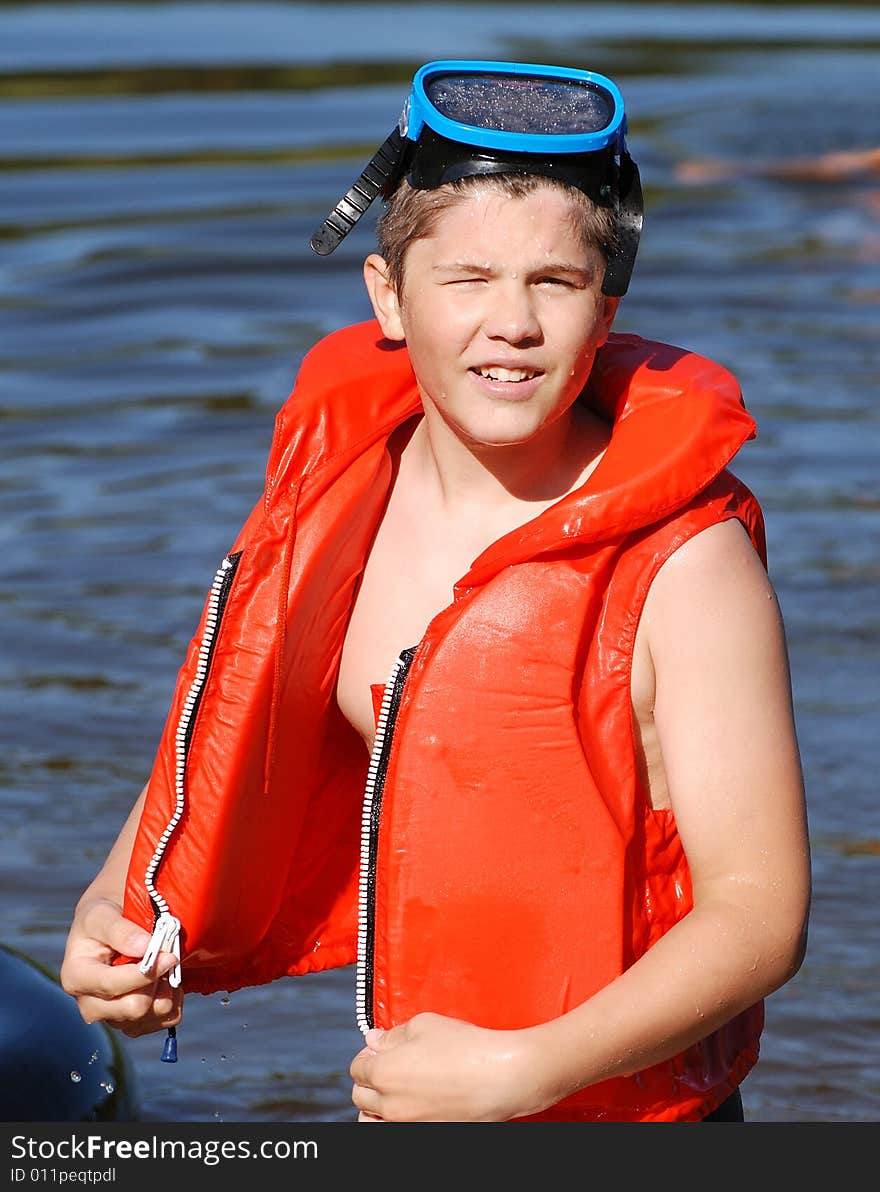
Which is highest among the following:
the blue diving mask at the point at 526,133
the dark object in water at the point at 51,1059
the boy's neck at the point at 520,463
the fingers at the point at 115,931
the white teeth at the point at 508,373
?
the blue diving mask at the point at 526,133

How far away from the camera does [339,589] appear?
10.5 feet

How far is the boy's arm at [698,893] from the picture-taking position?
2.51 metres

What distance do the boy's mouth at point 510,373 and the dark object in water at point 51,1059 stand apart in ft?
5.90

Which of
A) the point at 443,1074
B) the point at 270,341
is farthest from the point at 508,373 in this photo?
the point at 270,341

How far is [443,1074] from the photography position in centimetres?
252

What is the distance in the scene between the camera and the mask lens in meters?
2.81

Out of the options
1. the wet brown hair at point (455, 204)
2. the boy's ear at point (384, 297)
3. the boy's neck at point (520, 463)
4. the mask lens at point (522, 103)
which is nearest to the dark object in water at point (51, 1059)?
the boy's neck at point (520, 463)

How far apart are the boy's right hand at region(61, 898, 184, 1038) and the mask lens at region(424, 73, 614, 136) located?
1403 mm

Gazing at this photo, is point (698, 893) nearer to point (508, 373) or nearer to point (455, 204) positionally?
point (508, 373)

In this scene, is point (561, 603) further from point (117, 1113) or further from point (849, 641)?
point (849, 641)

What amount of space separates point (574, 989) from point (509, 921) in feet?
0.45

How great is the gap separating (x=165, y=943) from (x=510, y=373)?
3.55ft

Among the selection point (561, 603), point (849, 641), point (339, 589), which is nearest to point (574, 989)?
point (561, 603)

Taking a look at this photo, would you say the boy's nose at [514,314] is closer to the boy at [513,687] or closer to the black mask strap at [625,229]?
the boy at [513,687]
